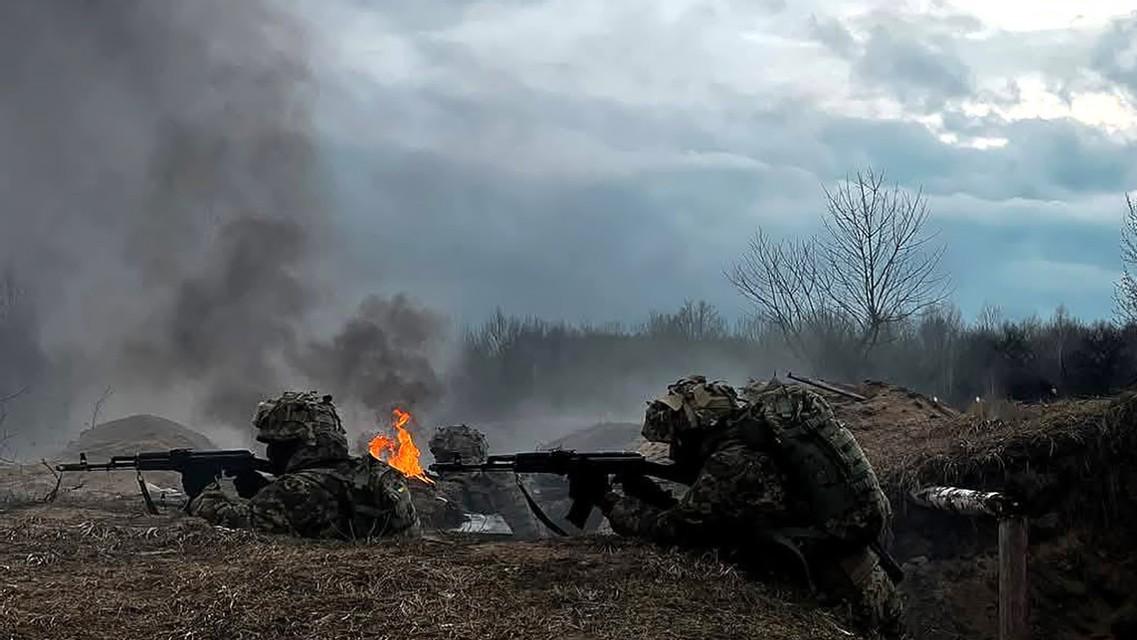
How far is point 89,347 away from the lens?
3550 cm

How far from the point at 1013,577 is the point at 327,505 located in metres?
5.37

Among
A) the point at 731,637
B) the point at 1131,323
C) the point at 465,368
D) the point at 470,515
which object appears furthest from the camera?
the point at 465,368

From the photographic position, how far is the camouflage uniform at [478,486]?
16.4 meters

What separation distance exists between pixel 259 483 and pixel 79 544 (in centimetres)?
260

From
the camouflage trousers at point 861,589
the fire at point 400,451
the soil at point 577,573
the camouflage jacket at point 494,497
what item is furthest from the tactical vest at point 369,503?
the camouflage jacket at point 494,497

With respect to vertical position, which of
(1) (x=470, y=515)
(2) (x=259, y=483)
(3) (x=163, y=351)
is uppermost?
(3) (x=163, y=351)

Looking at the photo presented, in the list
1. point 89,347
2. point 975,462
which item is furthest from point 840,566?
point 89,347

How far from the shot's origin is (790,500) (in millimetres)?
6488

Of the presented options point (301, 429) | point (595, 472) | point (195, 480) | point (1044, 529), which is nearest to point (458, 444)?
point (195, 480)

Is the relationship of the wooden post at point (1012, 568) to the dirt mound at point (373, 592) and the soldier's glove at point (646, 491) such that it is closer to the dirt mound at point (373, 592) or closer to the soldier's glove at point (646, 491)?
the dirt mound at point (373, 592)

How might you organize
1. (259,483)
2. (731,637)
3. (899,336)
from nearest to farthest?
(731,637), (259,483), (899,336)

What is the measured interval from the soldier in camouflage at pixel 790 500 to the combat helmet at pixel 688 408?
11 millimetres

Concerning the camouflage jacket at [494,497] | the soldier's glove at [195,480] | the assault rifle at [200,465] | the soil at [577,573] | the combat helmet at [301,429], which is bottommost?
the camouflage jacket at [494,497]

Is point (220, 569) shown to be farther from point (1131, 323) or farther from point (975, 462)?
point (1131, 323)
